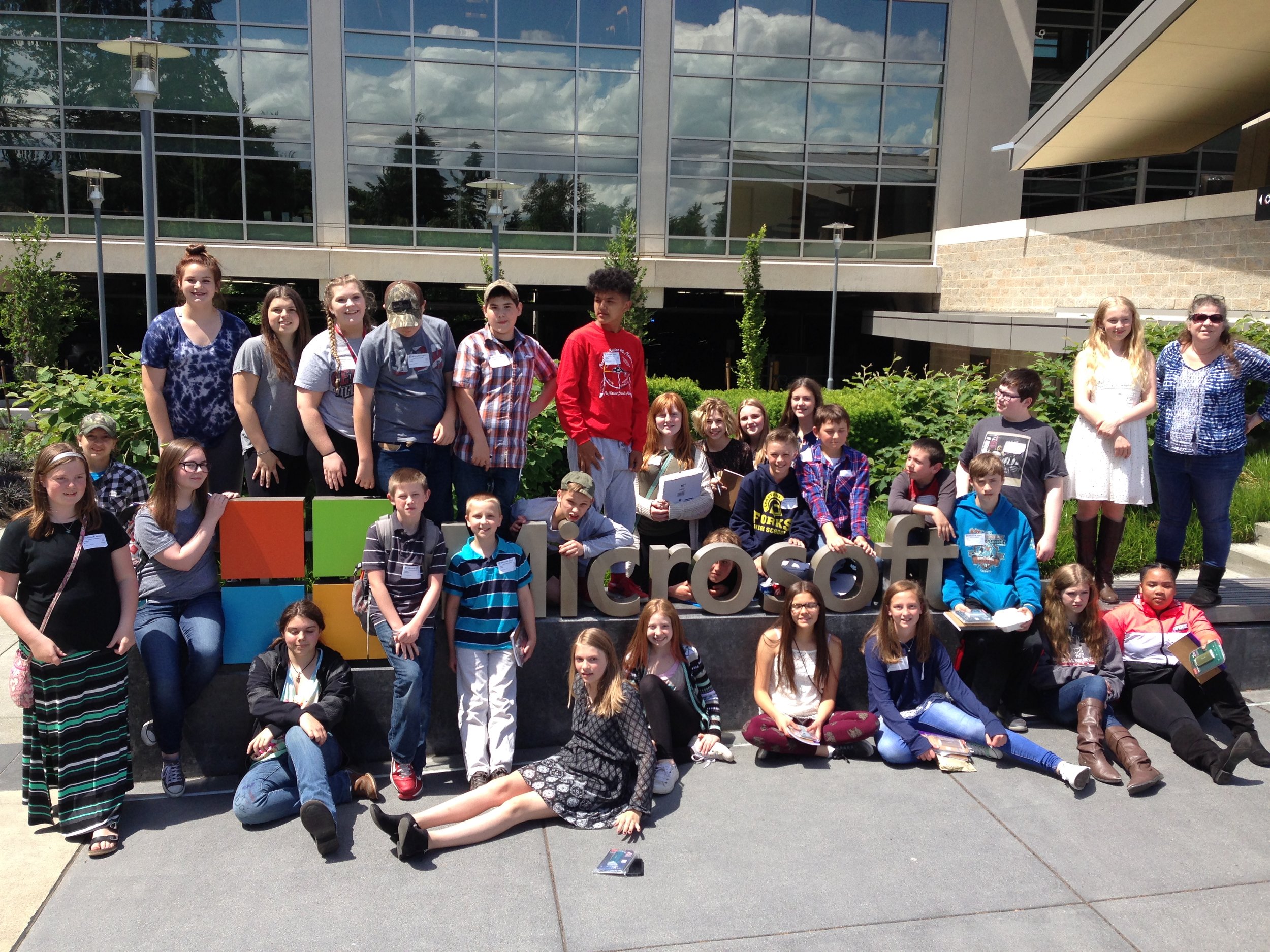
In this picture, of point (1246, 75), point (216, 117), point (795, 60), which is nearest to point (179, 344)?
point (1246, 75)

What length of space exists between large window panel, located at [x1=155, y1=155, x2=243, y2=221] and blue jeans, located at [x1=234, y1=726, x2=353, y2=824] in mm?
21171

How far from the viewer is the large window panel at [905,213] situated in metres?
24.7

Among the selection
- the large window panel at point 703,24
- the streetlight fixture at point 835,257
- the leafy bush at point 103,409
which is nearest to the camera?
the leafy bush at point 103,409

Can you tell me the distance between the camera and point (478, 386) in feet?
17.5

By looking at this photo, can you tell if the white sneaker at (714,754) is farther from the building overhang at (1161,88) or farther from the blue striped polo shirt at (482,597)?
the building overhang at (1161,88)

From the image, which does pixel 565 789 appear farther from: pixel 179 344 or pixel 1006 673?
pixel 179 344

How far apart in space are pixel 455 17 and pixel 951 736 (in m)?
22.0

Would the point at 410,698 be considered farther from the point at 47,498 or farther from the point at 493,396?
the point at 47,498

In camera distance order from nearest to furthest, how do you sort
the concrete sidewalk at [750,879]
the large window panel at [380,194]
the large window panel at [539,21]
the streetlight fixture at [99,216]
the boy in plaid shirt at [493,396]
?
the concrete sidewalk at [750,879], the boy in plaid shirt at [493,396], the streetlight fixture at [99,216], the large window panel at [539,21], the large window panel at [380,194]

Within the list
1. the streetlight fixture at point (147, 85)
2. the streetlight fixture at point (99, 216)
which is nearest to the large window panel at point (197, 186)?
the streetlight fixture at point (99, 216)

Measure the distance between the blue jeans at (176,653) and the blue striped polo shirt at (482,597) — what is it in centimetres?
118

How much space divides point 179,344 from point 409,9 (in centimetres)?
2018

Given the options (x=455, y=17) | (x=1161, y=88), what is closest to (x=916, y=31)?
(x=1161, y=88)

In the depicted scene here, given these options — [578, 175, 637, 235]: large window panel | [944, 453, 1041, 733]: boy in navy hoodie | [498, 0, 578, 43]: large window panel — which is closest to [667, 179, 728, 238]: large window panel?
[578, 175, 637, 235]: large window panel
